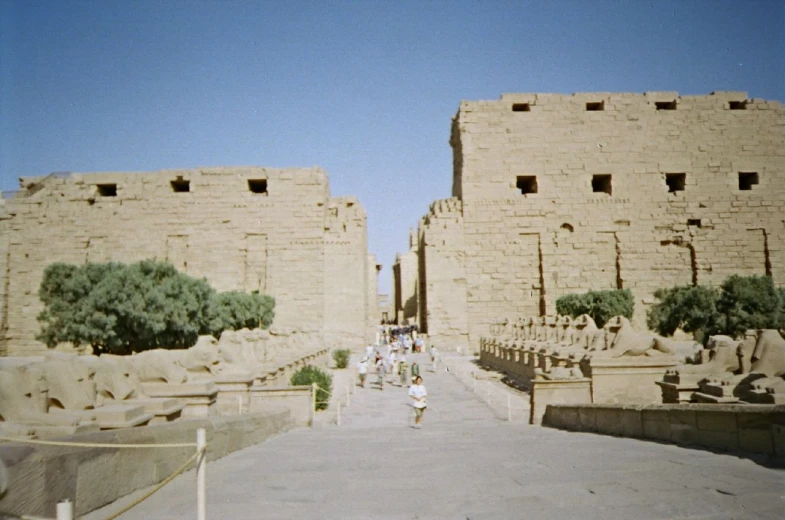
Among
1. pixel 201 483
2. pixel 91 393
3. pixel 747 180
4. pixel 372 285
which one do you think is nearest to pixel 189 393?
pixel 91 393

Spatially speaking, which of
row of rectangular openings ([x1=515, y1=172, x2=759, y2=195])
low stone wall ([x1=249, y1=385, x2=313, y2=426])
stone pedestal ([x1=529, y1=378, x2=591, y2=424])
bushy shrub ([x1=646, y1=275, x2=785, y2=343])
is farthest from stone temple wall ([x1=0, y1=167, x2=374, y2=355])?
stone pedestal ([x1=529, y1=378, x2=591, y2=424])

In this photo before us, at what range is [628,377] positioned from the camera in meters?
8.40

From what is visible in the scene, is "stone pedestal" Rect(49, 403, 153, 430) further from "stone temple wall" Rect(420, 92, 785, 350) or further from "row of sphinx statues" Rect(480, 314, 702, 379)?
"stone temple wall" Rect(420, 92, 785, 350)

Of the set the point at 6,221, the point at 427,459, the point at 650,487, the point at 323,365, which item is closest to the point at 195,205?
the point at 6,221

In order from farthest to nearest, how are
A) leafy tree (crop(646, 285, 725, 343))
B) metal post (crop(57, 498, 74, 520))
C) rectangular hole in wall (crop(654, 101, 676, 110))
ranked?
1. rectangular hole in wall (crop(654, 101, 676, 110))
2. leafy tree (crop(646, 285, 725, 343))
3. metal post (crop(57, 498, 74, 520))

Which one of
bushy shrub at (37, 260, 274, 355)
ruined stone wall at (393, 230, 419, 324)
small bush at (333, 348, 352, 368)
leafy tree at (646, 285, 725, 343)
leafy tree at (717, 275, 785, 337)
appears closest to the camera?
leafy tree at (717, 275, 785, 337)

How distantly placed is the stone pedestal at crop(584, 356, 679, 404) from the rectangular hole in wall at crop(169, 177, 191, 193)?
21661 millimetres

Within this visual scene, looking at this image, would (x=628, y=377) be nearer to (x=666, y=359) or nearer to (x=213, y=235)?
(x=666, y=359)

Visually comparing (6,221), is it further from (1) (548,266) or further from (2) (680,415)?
(2) (680,415)

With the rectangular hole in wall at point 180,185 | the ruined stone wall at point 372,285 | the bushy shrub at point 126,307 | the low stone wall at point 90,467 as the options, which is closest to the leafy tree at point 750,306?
the ruined stone wall at point 372,285

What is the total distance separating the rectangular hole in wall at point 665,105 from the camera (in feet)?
84.2

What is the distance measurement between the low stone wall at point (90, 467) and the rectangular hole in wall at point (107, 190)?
25.0 metres

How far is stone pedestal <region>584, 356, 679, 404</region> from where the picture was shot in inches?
328

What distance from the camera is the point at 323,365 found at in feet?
57.3
